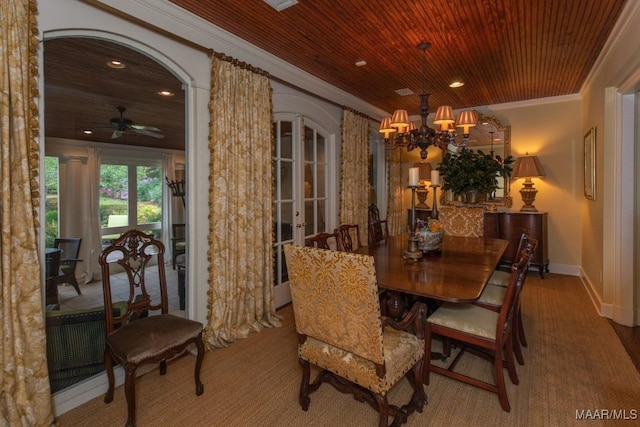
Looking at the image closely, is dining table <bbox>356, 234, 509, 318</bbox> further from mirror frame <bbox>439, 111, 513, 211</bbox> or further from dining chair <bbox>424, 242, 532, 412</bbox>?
mirror frame <bbox>439, 111, 513, 211</bbox>

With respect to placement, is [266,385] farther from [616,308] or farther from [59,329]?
[616,308]

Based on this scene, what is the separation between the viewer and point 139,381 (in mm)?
2393

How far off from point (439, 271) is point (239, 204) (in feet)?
5.73

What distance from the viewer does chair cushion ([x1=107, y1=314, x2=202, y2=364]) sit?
1.92 meters

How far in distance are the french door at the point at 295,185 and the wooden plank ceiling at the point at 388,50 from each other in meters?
0.64

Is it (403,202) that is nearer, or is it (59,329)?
(59,329)

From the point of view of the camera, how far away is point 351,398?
7.11ft

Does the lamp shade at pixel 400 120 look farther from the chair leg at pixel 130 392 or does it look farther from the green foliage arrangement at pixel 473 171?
the chair leg at pixel 130 392

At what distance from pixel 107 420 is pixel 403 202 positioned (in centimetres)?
550

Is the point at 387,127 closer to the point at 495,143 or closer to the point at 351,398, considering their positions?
the point at 351,398

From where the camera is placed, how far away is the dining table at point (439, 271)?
1.89 m

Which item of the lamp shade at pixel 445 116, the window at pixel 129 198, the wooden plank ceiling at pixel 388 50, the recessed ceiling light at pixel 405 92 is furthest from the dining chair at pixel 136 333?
the window at pixel 129 198

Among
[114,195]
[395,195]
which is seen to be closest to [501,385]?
[395,195]

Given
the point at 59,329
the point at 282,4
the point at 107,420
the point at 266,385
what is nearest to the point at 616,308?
the point at 266,385
